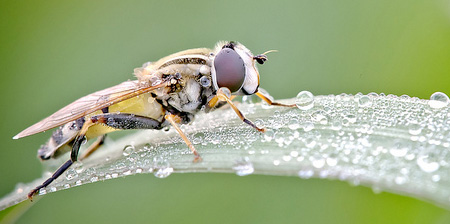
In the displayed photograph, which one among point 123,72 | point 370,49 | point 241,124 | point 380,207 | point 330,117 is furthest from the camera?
point 123,72

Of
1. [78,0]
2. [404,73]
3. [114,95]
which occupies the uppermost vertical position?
[78,0]

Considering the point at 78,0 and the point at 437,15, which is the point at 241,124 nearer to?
the point at 437,15

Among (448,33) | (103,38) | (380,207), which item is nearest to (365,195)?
(380,207)

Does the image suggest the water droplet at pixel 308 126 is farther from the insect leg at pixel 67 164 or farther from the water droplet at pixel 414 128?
the insect leg at pixel 67 164

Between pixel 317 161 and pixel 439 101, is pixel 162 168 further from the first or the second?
pixel 439 101

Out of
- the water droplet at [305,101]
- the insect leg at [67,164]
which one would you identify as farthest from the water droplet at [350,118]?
the insect leg at [67,164]

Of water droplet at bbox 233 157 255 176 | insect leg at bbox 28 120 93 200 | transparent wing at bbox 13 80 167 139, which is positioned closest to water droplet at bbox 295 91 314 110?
water droplet at bbox 233 157 255 176
